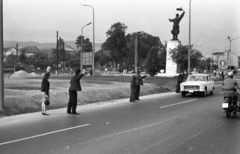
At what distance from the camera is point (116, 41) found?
367 feet

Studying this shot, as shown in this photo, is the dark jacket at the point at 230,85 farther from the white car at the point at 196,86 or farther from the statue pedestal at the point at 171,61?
the statue pedestal at the point at 171,61

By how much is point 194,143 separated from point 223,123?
3493 millimetres

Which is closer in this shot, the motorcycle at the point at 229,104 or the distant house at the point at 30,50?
the motorcycle at the point at 229,104

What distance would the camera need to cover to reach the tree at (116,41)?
11106 cm

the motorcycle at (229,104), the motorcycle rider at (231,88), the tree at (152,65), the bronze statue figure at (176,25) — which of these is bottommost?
Result: the motorcycle at (229,104)

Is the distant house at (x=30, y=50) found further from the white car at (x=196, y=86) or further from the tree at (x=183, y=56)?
the white car at (x=196, y=86)

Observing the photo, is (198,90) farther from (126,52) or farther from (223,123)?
(126,52)

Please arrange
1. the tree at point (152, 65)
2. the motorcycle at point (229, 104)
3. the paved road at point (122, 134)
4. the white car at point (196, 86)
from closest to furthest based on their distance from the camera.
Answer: the paved road at point (122, 134) < the motorcycle at point (229, 104) < the white car at point (196, 86) < the tree at point (152, 65)

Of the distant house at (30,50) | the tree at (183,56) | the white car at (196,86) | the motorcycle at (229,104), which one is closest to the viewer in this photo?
the motorcycle at (229,104)

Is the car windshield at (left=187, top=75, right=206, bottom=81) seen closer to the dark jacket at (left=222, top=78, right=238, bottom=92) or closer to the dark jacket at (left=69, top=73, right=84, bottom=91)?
the dark jacket at (left=222, top=78, right=238, bottom=92)

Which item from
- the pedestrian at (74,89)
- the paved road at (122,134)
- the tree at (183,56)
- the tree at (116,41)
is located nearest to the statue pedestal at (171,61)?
the tree at (183,56)

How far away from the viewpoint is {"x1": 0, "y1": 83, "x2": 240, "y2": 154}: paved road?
23.3 feet

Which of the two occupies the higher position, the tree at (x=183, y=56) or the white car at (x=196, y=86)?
the tree at (x=183, y=56)

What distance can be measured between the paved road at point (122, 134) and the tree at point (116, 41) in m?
99.4
